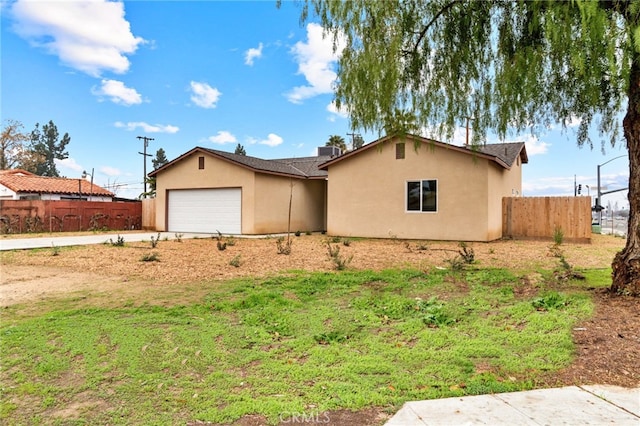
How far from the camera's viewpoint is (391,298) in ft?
17.1

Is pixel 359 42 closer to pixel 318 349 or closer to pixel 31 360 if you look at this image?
pixel 318 349

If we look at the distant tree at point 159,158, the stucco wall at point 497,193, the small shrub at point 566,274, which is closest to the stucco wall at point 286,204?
the stucco wall at point 497,193

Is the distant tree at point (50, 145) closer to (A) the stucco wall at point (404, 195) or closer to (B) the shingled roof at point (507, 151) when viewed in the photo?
(A) the stucco wall at point (404, 195)

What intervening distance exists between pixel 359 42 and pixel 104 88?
59.5 feet

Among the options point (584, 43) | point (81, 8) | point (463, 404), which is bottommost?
point (463, 404)

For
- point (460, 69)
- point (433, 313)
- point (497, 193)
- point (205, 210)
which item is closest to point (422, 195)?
point (497, 193)

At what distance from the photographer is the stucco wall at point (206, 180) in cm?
1691

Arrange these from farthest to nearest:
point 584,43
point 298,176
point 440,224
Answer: point 298,176, point 440,224, point 584,43

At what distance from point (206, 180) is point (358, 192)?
7.15 metres

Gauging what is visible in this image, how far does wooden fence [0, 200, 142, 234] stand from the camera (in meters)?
17.5

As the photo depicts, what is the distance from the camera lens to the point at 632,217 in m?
5.01

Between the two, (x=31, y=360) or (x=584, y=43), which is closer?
(x=31, y=360)

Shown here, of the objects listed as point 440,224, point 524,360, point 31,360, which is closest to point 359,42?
point 524,360

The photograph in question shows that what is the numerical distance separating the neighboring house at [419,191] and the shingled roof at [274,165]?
2544 millimetres
